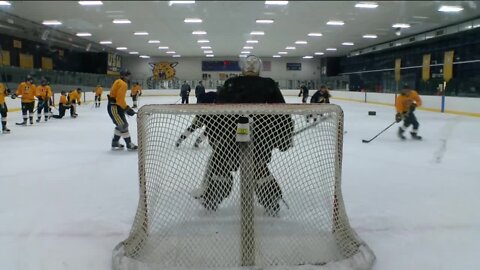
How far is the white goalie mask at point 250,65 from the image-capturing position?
2.39 meters

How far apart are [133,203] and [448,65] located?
14.6 m

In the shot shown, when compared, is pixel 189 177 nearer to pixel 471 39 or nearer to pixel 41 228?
pixel 41 228

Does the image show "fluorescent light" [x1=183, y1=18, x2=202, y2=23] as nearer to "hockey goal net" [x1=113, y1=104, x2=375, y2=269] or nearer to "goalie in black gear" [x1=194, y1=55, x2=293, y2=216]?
"goalie in black gear" [x1=194, y1=55, x2=293, y2=216]

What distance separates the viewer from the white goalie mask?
239 centimetres

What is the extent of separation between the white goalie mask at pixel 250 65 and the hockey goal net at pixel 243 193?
0.43 m

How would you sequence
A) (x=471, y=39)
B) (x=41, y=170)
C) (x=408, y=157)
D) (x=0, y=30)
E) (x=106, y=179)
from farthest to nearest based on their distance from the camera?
1. (x=0, y=30)
2. (x=471, y=39)
3. (x=408, y=157)
4. (x=41, y=170)
5. (x=106, y=179)

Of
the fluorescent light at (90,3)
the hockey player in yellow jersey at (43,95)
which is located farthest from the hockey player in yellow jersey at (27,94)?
the fluorescent light at (90,3)

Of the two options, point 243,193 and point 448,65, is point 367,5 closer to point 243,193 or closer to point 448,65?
point 448,65

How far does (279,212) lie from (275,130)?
0.60 metres

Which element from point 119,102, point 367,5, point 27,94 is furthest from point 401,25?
point 119,102

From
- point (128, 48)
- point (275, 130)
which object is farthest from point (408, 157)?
point (128, 48)

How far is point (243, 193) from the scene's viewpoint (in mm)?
1970

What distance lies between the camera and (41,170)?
425 centimetres

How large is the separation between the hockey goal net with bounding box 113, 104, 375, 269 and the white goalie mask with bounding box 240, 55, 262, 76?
1.40ft
